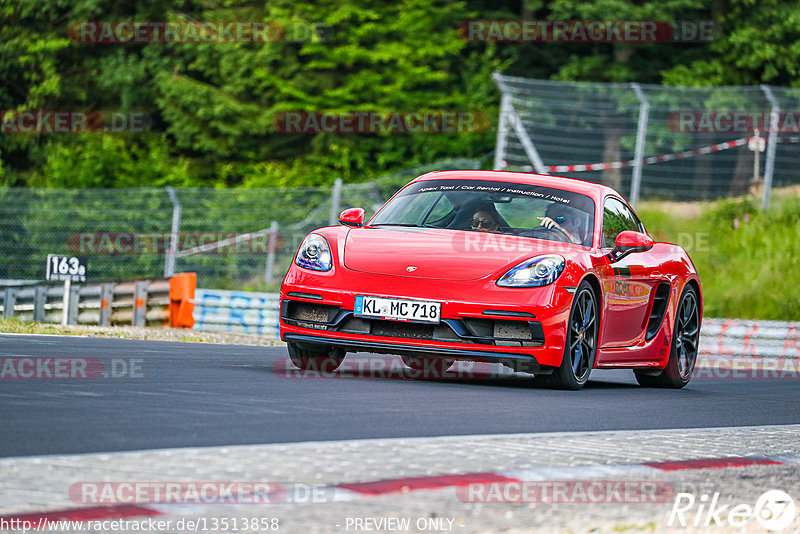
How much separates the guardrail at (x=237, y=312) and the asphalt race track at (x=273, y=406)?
952 cm

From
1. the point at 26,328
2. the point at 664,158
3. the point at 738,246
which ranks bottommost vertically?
the point at 26,328

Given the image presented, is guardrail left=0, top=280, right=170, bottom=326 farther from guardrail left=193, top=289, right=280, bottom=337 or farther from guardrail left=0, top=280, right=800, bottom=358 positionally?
guardrail left=193, top=289, right=280, bottom=337

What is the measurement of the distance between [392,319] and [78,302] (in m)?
12.6

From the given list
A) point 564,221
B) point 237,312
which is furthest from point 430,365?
point 237,312

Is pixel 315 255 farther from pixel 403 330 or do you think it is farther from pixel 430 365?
pixel 430 365

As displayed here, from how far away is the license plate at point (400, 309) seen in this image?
8.38 m

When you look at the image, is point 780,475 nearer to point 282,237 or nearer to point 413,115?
point 282,237

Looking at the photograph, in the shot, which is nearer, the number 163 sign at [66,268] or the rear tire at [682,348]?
the rear tire at [682,348]

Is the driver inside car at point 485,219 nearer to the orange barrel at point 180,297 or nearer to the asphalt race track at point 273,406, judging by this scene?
the asphalt race track at point 273,406

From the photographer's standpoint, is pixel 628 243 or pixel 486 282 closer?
pixel 486 282

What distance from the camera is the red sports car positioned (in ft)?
27.5

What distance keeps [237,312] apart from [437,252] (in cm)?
1201

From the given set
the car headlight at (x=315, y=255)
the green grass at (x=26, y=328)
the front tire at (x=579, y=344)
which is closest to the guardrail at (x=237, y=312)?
the green grass at (x=26, y=328)

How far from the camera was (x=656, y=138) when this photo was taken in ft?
77.3
